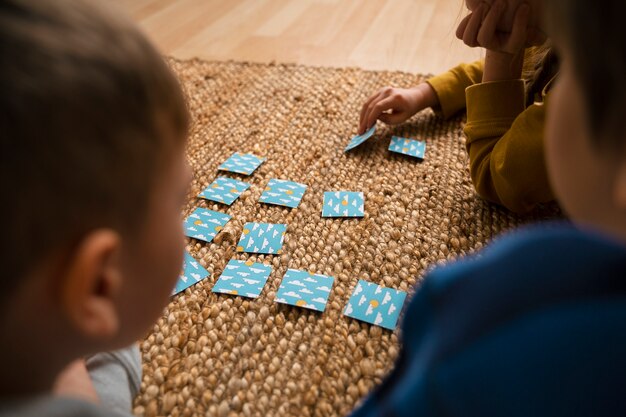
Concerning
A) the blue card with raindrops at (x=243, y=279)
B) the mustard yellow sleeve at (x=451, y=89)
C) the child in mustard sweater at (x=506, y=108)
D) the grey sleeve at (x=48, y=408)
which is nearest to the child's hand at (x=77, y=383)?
the grey sleeve at (x=48, y=408)

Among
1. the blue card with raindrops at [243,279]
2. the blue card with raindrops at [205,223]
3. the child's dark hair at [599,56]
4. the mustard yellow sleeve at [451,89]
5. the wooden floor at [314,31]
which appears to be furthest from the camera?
the wooden floor at [314,31]

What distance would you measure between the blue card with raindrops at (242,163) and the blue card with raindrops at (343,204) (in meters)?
0.16

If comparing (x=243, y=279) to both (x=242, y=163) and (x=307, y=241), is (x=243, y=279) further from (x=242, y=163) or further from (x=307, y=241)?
(x=242, y=163)

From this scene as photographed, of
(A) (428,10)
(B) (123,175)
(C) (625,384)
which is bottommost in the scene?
(A) (428,10)

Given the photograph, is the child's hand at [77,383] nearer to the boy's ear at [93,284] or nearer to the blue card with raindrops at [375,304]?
the boy's ear at [93,284]

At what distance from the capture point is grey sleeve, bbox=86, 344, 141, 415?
23.1 inches

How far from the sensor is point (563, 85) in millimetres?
393

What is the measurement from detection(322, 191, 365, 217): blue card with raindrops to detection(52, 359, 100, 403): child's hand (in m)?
0.45

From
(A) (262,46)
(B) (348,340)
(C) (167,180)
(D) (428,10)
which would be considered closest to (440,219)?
(B) (348,340)

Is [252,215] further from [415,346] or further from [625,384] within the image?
[625,384]

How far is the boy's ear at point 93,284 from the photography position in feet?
1.20

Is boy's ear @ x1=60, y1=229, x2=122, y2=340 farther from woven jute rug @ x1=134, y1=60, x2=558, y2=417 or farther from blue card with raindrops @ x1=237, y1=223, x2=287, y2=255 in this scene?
blue card with raindrops @ x1=237, y1=223, x2=287, y2=255

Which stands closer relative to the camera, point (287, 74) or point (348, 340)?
point (348, 340)

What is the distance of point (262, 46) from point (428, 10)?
67 centimetres
